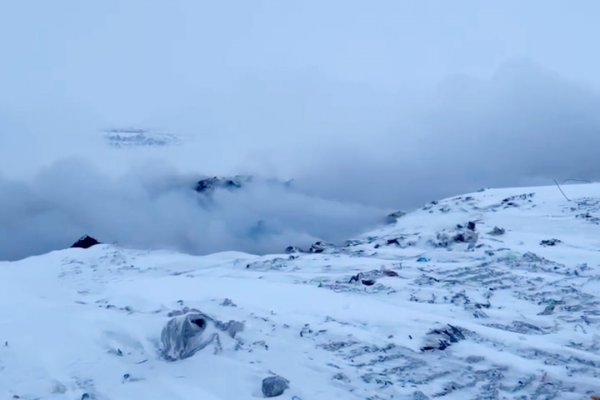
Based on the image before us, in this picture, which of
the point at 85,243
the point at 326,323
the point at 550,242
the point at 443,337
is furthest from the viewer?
the point at 85,243

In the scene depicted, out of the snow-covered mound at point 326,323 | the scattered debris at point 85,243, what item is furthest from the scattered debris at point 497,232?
the scattered debris at point 85,243

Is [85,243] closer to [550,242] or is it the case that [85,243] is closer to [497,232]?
[497,232]

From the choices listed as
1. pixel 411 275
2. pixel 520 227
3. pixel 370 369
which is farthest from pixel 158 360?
pixel 520 227

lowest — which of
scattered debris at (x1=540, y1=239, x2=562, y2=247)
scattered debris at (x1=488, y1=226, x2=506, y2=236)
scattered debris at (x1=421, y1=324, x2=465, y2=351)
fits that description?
scattered debris at (x1=421, y1=324, x2=465, y2=351)

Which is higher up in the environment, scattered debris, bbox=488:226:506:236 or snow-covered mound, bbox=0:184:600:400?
scattered debris, bbox=488:226:506:236

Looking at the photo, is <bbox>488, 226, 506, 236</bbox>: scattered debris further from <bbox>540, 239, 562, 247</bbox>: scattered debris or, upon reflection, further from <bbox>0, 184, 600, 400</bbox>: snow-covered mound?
<bbox>540, 239, 562, 247</bbox>: scattered debris

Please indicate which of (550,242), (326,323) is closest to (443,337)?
(326,323)

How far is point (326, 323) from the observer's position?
12.8ft

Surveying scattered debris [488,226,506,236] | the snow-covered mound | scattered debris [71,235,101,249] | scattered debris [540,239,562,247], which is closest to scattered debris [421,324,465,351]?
the snow-covered mound

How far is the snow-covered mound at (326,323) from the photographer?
3.05 m

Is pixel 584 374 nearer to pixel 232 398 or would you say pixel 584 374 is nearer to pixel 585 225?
pixel 232 398

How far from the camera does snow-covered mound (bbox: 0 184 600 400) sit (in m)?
3.05

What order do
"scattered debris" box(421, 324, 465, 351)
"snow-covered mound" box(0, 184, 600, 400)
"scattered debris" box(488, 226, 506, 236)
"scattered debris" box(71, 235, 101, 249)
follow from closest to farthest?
"snow-covered mound" box(0, 184, 600, 400) < "scattered debris" box(421, 324, 465, 351) < "scattered debris" box(488, 226, 506, 236) < "scattered debris" box(71, 235, 101, 249)

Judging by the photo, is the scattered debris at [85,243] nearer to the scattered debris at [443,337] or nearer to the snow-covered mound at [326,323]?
the snow-covered mound at [326,323]
